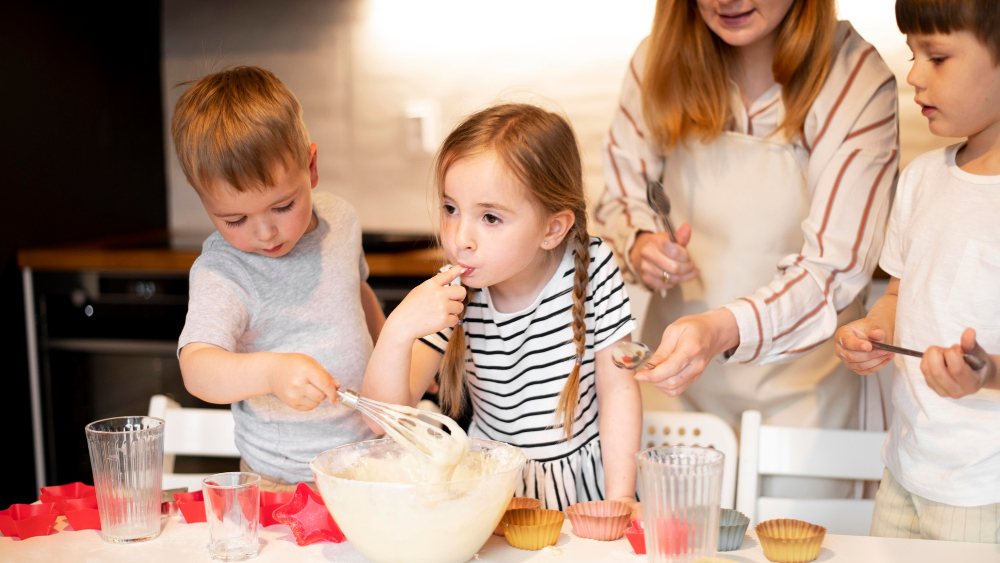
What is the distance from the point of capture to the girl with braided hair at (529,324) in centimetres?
105

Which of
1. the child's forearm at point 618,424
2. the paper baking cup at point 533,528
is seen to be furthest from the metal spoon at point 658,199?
the paper baking cup at point 533,528

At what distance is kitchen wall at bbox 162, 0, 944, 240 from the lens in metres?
2.46

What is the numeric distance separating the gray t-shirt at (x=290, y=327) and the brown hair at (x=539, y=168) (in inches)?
5.9

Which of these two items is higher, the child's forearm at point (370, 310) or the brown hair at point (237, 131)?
the brown hair at point (237, 131)

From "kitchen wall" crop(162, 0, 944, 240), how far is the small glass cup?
5.63 ft

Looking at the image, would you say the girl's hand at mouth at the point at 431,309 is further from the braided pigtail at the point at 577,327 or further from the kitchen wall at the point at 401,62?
the kitchen wall at the point at 401,62

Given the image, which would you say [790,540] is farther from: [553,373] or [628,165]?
[628,165]

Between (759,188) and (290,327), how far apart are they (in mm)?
776

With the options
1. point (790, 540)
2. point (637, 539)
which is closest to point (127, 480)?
point (637, 539)

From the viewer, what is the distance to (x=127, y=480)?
0.88 meters

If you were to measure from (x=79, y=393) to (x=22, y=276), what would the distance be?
347 millimetres

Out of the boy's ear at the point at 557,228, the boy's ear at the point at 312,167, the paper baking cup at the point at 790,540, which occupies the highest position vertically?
the boy's ear at the point at 312,167

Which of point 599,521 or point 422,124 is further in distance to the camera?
point 422,124

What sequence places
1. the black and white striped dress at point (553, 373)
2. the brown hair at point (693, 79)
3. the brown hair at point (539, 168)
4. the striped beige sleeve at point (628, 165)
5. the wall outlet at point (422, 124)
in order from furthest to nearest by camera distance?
the wall outlet at point (422, 124) < the striped beige sleeve at point (628, 165) < the brown hair at point (693, 79) < the black and white striped dress at point (553, 373) < the brown hair at point (539, 168)
